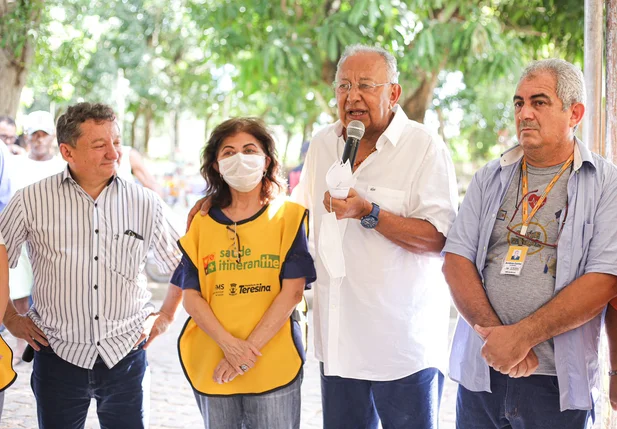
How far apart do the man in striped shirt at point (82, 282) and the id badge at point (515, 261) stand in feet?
5.64

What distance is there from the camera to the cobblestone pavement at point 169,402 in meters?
5.57

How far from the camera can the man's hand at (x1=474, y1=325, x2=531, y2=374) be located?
273 cm

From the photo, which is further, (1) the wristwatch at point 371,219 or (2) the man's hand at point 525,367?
(1) the wristwatch at point 371,219

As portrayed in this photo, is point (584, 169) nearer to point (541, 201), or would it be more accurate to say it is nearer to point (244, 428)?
point (541, 201)

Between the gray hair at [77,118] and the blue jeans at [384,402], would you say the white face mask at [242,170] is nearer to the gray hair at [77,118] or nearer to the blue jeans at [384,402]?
the gray hair at [77,118]

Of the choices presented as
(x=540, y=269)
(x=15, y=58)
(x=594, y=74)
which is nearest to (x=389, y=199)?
(x=540, y=269)

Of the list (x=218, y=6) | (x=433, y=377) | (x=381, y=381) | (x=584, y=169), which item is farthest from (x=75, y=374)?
(x=218, y=6)

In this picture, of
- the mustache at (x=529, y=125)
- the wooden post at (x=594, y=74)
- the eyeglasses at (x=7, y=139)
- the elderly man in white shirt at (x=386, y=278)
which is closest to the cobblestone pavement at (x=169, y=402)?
the eyeglasses at (x=7, y=139)

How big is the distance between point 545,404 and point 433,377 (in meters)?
0.60

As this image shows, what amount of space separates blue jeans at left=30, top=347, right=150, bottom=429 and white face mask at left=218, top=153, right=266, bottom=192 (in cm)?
98

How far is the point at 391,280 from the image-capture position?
10.7 feet

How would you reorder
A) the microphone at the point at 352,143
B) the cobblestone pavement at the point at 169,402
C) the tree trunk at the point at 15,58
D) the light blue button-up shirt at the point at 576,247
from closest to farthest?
the light blue button-up shirt at the point at 576,247 < the microphone at the point at 352,143 < the cobblestone pavement at the point at 169,402 < the tree trunk at the point at 15,58

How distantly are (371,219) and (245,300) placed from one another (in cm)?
65

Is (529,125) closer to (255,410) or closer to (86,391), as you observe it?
(255,410)
